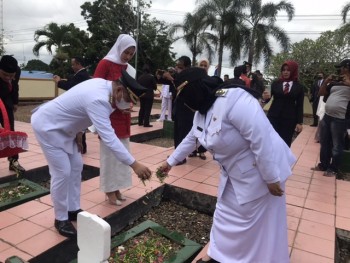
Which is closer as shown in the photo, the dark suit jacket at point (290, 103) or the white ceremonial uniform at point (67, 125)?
the white ceremonial uniform at point (67, 125)

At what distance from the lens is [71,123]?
2473mm

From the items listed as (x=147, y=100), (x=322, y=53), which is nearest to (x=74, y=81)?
(x=147, y=100)

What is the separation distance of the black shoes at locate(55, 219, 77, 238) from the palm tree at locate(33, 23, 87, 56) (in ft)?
70.5

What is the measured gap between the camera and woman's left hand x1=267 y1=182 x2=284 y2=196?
74.6 inches

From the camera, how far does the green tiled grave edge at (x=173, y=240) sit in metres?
2.45

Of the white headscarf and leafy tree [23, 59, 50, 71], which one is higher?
leafy tree [23, 59, 50, 71]

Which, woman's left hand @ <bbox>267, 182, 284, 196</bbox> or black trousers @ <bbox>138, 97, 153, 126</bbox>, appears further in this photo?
black trousers @ <bbox>138, 97, 153, 126</bbox>

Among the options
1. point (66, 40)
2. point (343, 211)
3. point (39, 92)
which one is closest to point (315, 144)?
point (343, 211)

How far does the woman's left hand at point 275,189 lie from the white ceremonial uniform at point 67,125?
0.91 metres

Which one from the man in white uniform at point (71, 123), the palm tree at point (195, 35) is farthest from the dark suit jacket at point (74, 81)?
the palm tree at point (195, 35)

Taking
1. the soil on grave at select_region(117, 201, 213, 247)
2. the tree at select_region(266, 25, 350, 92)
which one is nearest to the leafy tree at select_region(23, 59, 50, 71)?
the tree at select_region(266, 25, 350, 92)

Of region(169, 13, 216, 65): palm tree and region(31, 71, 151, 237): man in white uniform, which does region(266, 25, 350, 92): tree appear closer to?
region(169, 13, 216, 65): palm tree

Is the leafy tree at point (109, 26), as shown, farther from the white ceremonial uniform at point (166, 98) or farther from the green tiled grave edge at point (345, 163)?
the green tiled grave edge at point (345, 163)

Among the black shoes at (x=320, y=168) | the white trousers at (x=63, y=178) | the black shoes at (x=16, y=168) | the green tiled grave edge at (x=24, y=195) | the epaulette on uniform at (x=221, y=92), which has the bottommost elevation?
the black shoes at (x=320, y=168)
